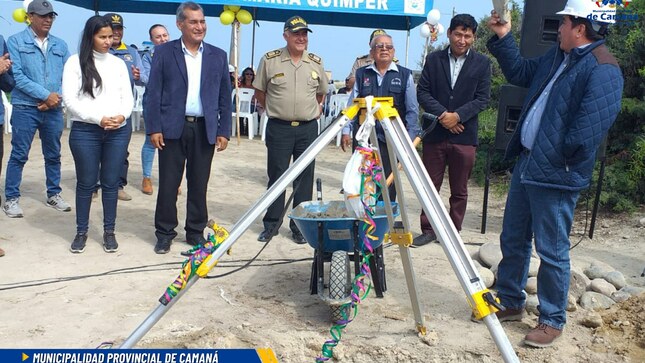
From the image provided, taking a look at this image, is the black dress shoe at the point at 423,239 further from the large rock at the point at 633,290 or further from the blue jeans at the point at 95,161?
the blue jeans at the point at 95,161

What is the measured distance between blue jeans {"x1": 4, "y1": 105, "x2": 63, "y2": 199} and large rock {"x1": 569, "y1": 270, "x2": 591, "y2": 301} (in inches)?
193

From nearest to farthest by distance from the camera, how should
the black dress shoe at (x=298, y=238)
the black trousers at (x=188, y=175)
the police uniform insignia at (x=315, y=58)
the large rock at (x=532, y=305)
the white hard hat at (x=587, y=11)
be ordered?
the white hard hat at (x=587, y=11) < the large rock at (x=532, y=305) < the black trousers at (x=188, y=175) < the black dress shoe at (x=298, y=238) < the police uniform insignia at (x=315, y=58)

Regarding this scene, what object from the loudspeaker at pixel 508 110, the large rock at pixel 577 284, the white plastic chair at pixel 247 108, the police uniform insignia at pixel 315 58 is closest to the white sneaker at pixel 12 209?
the police uniform insignia at pixel 315 58

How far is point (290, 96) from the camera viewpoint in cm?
582

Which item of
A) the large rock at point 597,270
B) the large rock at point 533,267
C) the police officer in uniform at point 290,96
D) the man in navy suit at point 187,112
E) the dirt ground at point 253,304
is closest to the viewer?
the dirt ground at point 253,304

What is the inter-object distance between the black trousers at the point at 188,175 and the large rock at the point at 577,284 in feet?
10.0

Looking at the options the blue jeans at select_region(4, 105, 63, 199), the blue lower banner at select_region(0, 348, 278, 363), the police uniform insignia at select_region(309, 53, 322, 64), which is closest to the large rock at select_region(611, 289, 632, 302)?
the blue lower banner at select_region(0, 348, 278, 363)

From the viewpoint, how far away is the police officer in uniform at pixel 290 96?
19.1 feet

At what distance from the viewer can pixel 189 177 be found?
5.62 meters

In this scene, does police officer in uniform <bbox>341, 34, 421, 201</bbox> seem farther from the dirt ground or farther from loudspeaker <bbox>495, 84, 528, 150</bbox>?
the dirt ground

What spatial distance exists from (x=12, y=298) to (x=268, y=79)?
278 centimetres

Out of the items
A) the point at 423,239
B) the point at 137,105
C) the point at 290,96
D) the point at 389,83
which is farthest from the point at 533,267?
the point at 137,105

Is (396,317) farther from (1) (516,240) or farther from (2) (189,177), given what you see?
(2) (189,177)

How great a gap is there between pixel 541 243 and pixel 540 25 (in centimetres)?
289
